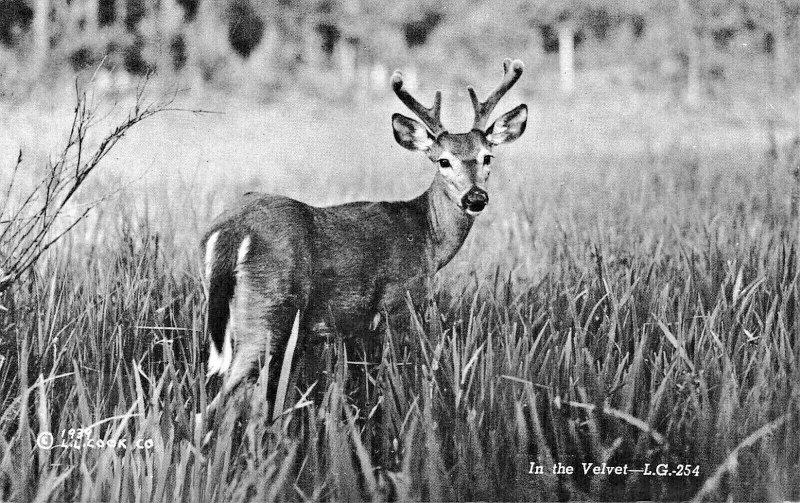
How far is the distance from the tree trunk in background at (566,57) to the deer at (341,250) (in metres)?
0.13

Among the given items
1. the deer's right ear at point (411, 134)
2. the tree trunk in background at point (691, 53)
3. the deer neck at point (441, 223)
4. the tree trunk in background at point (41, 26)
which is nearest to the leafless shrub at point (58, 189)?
the tree trunk in background at point (41, 26)

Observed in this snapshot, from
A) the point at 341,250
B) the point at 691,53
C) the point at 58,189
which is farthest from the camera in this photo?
the point at 691,53

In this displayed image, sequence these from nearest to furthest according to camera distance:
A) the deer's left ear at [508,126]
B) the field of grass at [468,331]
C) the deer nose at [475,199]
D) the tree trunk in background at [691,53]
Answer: the field of grass at [468,331] → the deer nose at [475,199] → the deer's left ear at [508,126] → the tree trunk in background at [691,53]

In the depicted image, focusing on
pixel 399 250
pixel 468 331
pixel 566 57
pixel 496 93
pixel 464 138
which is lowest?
pixel 468 331

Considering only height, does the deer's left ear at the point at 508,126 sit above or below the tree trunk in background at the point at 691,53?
below

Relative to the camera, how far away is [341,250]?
200cm

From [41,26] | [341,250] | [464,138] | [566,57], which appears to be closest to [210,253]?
[341,250]

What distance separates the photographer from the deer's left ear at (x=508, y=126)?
2.08 meters

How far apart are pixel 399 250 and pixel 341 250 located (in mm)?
166

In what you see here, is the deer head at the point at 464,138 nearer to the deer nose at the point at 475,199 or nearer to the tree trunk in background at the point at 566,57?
the deer nose at the point at 475,199

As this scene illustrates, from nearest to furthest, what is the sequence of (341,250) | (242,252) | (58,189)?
(242,252)
(341,250)
(58,189)

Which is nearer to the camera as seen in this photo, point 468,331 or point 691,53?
point 468,331

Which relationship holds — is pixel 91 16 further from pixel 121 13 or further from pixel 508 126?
pixel 508 126

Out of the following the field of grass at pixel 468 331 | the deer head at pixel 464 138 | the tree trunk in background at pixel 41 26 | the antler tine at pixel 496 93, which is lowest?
the field of grass at pixel 468 331
